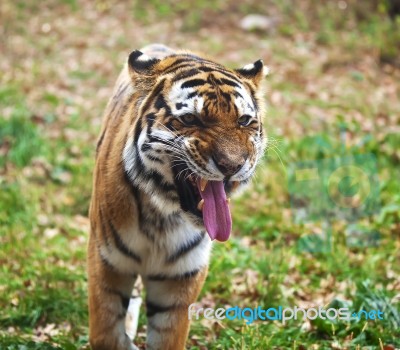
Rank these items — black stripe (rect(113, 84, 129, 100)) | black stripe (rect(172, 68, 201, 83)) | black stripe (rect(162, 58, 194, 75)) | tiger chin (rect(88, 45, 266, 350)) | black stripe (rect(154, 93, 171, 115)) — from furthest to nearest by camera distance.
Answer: black stripe (rect(113, 84, 129, 100)) → black stripe (rect(162, 58, 194, 75)) → black stripe (rect(172, 68, 201, 83)) → black stripe (rect(154, 93, 171, 115)) → tiger chin (rect(88, 45, 266, 350))

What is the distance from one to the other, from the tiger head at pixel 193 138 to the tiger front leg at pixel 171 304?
0.47 m

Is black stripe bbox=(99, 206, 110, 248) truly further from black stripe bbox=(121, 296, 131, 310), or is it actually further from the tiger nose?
the tiger nose

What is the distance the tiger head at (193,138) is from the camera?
294cm

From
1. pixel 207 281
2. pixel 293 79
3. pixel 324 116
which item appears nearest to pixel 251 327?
pixel 207 281

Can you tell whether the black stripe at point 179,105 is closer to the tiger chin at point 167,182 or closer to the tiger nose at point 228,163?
the tiger chin at point 167,182

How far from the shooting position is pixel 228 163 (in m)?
2.88

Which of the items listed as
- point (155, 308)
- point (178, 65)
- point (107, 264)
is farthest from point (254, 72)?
point (155, 308)

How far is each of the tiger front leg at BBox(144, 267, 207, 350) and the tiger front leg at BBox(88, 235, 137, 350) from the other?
0.17 m

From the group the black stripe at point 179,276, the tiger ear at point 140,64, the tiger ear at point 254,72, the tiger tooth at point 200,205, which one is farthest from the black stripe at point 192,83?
the black stripe at point 179,276

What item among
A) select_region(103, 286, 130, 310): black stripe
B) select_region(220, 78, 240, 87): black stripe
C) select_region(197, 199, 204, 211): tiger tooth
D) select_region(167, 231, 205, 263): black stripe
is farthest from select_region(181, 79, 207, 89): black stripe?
select_region(103, 286, 130, 310): black stripe

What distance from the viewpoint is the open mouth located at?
307cm

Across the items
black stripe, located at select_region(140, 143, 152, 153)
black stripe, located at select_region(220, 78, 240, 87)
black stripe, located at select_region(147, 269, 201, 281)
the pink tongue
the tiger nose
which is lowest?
black stripe, located at select_region(147, 269, 201, 281)

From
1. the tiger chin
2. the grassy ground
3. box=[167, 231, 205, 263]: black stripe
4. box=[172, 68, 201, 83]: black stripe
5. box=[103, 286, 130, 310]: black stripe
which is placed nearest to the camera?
the tiger chin

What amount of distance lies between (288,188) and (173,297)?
3420 millimetres
